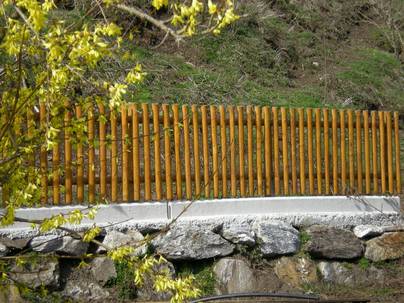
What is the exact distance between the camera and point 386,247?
9.77 m

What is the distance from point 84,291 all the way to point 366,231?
4161 millimetres

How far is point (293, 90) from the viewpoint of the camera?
53.2ft

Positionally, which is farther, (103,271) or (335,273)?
(335,273)

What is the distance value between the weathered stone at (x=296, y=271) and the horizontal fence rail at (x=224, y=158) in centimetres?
97

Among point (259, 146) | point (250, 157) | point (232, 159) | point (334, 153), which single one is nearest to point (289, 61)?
point (334, 153)

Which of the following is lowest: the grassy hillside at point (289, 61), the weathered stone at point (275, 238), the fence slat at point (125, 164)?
the weathered stone at point (275, 238)

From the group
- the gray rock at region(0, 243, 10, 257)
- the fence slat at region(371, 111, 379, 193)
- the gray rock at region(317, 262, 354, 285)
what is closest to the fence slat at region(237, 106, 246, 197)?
the gray rock at region(317, 262, 354, 285)

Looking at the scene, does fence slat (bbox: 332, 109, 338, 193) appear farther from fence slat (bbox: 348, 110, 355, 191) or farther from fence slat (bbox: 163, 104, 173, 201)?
fence slat (bbox: 163, 104, 173, 201)

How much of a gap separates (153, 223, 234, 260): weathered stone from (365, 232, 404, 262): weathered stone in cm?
219

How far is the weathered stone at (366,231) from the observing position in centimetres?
978

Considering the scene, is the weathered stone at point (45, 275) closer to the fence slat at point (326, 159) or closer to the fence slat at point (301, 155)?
the fence slat at point (301, 155)

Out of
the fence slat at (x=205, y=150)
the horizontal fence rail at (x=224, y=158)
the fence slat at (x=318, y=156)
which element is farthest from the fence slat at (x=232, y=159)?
the fence slat at (x=318, y=156)

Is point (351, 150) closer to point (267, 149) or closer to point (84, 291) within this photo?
point (267, 149)

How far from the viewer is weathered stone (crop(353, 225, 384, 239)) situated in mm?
9781
